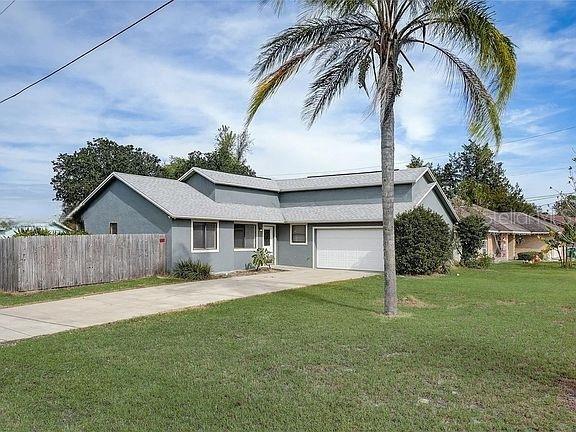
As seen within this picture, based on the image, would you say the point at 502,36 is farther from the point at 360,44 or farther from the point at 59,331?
the point at 59,331

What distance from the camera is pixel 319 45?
10820 mm

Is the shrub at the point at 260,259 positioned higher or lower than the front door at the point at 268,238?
lower

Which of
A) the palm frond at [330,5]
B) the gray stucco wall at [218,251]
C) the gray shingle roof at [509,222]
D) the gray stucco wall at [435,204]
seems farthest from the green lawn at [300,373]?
the gray shingle roof at [509,222]

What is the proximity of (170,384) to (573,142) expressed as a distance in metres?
25.9

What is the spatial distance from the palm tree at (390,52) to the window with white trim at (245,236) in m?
12.5

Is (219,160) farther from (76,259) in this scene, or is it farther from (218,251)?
(76,259)

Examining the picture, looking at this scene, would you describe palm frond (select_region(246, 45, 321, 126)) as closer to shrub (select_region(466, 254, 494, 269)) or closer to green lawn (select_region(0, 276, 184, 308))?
green lawn (select_region(0, 276, 184, 308))

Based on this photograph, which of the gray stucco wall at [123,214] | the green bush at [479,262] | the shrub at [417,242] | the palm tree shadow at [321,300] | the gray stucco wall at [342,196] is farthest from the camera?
the green bush at [479,262]

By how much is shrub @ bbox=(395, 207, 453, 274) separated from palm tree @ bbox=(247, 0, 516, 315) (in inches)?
396

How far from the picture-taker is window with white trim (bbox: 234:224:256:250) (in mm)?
22672

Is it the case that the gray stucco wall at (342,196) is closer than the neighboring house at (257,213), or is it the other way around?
the neighboring house at (257,213)

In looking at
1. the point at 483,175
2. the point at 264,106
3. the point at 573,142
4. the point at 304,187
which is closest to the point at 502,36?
the point at 264,106

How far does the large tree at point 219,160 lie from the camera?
42438 mm

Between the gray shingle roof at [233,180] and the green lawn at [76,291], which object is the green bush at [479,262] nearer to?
the gray shingle roof at [233,180]
